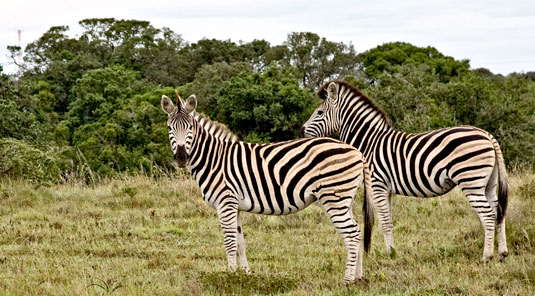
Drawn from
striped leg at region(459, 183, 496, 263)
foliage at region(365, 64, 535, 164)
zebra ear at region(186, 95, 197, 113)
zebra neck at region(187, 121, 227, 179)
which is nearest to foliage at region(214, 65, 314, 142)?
foliage at region(365, 64, 535, 164)

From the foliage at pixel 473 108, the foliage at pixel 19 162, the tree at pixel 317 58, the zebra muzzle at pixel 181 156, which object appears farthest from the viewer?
the tree at pixel 317 58

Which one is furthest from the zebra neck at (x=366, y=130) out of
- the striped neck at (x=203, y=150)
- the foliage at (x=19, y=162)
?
the foliage at (x=19, y=162)

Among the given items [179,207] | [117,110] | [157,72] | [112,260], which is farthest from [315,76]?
[112,260]

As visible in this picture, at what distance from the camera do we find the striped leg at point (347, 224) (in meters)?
6.92

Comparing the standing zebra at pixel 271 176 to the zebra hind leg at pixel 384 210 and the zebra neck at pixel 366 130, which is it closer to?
the zebra hind leg at pixel 384 210

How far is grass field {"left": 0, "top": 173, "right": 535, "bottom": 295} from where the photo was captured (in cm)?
678

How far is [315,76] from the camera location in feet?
187

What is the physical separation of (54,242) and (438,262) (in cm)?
594

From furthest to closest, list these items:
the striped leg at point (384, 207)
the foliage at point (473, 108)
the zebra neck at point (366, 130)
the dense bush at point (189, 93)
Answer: the foliage at point (473, 108) < the dense bush at point (189, 93) < the zebra neck at point (366, 130) < the striped leg at point (384, 207)

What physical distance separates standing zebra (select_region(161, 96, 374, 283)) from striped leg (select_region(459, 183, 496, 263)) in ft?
4.93

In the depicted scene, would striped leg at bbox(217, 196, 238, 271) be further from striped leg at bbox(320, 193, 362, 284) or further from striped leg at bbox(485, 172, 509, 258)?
striped leg at bbox(485, 172, 509, 258)

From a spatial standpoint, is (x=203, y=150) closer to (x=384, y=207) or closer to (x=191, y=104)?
(x=191, y=104)

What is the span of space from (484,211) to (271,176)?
2.87 meters

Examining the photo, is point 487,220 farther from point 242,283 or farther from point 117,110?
point 117,110
